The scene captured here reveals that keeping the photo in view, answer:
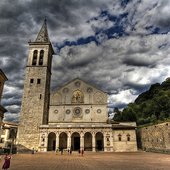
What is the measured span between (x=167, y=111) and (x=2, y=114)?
128ft

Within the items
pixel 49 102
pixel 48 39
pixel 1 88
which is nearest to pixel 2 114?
pixel 1 88

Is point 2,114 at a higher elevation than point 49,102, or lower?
lower

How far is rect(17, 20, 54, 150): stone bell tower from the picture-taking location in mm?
40031

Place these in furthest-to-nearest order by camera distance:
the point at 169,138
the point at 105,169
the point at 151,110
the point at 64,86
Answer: the point at 151,110
the point at 64,86
the point at 169,138
the point at 105,169

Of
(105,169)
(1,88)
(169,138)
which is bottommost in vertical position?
(105,169)

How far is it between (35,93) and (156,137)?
1070 inches

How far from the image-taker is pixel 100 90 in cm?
4431

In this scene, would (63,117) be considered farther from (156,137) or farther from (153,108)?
(153,108)

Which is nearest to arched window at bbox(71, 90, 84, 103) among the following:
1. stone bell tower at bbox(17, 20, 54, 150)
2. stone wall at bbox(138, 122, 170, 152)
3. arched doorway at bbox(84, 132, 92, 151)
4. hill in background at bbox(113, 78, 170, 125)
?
stone bell tower at bbox(17, 20, 54, 150)

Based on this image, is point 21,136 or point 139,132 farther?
point 139,132

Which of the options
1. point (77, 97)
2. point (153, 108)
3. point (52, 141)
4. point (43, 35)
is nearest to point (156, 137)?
point (153, 108)

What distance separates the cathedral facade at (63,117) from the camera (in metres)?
39.6

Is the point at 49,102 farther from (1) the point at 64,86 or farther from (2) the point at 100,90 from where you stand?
(2) the point at 100,90

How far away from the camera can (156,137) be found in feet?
115
